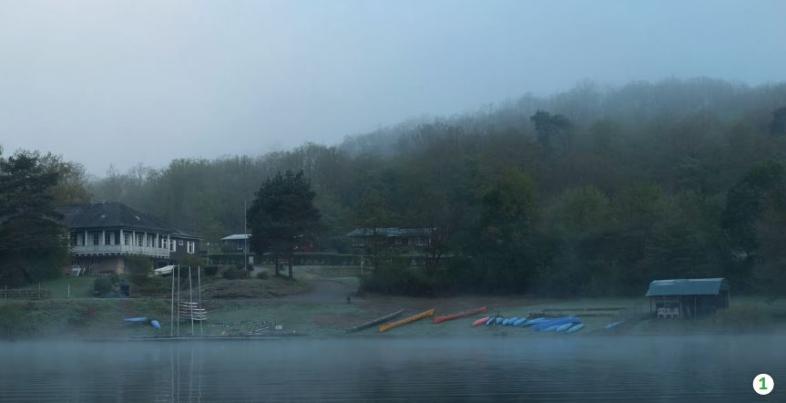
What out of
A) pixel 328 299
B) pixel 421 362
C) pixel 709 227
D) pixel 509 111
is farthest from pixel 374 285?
pixel 509 111

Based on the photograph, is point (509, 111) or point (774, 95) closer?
point (774, 95)

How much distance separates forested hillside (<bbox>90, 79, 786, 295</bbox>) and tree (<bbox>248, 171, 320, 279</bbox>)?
3.99 metres

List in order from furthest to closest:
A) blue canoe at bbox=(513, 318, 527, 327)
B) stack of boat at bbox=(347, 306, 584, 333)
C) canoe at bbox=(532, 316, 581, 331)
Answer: blue canoe at bbox=(513, 318, 527, 327) < canoe at bbox=(532, 316, 581, 331) < stack of boat at bbox=(347, 306, 584, 333)

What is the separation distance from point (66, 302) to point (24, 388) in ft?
110

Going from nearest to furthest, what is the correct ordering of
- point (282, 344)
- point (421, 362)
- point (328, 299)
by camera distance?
point (421, 362) < point (282, 344) < point (328, 299)

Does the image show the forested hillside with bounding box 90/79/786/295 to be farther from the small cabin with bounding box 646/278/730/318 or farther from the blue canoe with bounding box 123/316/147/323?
the blue canoe with bounding box 123/316/147/323

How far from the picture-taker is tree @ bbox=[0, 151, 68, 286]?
213 ft

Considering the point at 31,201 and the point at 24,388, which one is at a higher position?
the point at 31,201

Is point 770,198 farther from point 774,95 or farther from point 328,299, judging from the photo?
point 774,95

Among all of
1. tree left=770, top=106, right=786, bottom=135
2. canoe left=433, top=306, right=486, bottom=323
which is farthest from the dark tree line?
tree left=770, top=106, right=786, bottom=135

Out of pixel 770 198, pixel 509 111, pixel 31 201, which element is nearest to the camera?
pixel 770 198

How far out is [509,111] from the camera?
462 ft

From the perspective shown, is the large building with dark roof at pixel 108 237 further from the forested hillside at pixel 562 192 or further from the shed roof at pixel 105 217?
the forested hillside at pixel 562 192

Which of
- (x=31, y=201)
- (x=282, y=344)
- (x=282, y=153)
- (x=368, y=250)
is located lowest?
(x=282, y=344)
